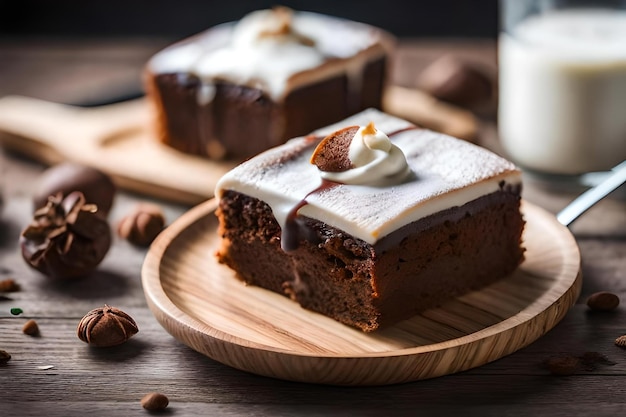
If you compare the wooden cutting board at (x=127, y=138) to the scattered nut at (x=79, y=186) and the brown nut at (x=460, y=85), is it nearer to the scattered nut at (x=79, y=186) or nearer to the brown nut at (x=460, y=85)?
the brown nut at (x=460, y=85)

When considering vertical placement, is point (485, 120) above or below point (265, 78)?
below

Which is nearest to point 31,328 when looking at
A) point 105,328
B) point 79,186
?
point 105,328

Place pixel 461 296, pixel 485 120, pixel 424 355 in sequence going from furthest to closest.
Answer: pixel 485 120 < pixel 461 296 < pixel 424 355

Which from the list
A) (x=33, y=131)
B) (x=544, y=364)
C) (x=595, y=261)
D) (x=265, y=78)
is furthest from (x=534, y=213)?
(x=33, y=131)

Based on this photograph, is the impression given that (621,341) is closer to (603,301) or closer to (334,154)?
(603,301)

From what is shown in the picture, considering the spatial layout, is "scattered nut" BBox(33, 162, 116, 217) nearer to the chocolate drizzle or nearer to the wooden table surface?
the wooden table surface

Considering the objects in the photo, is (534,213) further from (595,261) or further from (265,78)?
(265,78)
